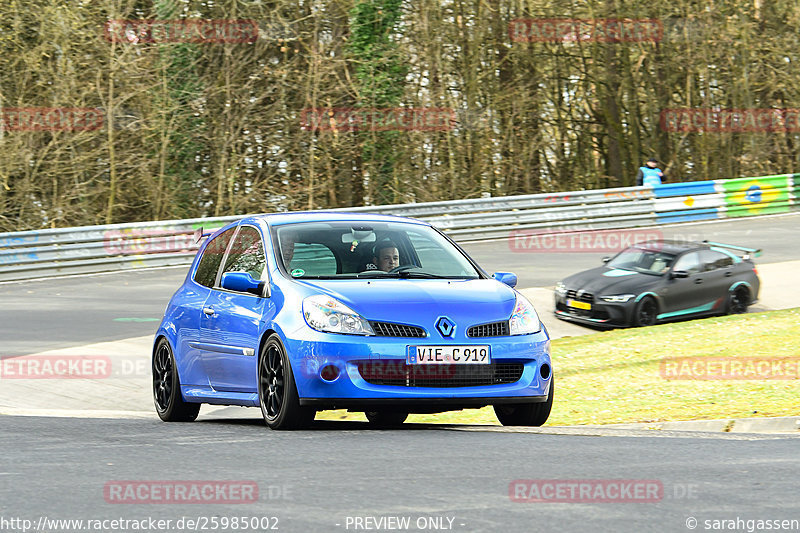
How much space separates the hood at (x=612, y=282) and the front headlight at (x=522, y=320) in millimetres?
12508

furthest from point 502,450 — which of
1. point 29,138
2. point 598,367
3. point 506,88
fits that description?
point 506,88

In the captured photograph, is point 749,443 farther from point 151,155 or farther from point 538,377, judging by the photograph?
point 151,155

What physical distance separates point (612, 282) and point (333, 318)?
13746mm

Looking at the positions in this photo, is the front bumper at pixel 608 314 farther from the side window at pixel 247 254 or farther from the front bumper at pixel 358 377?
the front bumper at pixel 358 377

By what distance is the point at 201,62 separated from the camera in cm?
3491

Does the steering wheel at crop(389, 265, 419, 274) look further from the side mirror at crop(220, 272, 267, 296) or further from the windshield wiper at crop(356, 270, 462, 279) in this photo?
the side mirror at crop(220, 272, 267, 296)

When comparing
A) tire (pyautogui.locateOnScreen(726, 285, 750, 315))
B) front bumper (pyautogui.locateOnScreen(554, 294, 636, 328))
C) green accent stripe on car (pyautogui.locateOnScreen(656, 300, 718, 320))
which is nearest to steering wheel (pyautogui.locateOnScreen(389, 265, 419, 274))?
front bumper (pyautogui.locateOnScreen(554, 294, 636, 328))

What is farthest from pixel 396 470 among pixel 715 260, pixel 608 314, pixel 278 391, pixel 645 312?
pixel 715 260

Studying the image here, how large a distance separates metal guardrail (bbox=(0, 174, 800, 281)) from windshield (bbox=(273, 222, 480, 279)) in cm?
1766

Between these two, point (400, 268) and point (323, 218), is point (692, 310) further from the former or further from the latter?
point (400, 268)

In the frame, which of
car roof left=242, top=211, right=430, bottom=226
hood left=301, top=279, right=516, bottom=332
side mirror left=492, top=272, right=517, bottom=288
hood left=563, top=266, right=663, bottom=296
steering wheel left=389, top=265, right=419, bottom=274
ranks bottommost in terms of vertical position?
hood left=563, top=266, right=663, bottom=296

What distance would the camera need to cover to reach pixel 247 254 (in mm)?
9727

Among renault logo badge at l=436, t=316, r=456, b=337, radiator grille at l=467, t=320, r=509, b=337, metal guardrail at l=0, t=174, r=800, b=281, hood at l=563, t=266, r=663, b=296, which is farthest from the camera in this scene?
metal guardrail at l=0, t=174, r=800, b=281

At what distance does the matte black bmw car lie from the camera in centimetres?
2123
